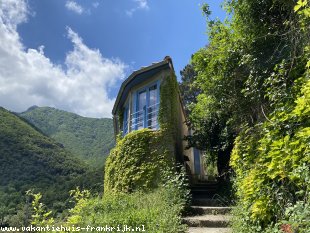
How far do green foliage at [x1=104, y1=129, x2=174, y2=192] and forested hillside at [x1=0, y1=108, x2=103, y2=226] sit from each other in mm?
26703

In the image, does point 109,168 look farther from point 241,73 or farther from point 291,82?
point 291,82

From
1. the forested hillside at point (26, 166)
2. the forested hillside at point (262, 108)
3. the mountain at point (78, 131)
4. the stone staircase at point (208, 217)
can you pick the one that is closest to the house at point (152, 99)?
the forested hillside at point (262, 108)

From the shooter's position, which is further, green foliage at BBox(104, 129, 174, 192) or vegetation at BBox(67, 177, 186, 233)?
green foliage at BBox(104, 129, 174, 192)

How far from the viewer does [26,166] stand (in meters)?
50.6

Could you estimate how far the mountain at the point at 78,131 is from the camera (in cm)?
6500

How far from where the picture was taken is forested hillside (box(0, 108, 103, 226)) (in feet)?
133

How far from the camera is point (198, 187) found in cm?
1213

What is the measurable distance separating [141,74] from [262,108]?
688 centimetres

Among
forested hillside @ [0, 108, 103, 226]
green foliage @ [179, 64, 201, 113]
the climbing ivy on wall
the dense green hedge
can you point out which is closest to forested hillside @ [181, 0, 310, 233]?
the dense green hedge

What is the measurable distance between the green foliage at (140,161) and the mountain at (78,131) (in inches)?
1782

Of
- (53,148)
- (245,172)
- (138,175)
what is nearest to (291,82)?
(245,172)

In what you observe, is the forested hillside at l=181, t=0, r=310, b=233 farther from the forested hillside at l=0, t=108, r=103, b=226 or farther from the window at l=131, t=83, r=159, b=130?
the forested hillside at l=0, t=108, r=103, b=226

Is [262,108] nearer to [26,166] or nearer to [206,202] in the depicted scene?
[206,202]

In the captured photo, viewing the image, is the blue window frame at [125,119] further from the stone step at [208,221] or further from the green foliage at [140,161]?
the stone step at [208,221]
